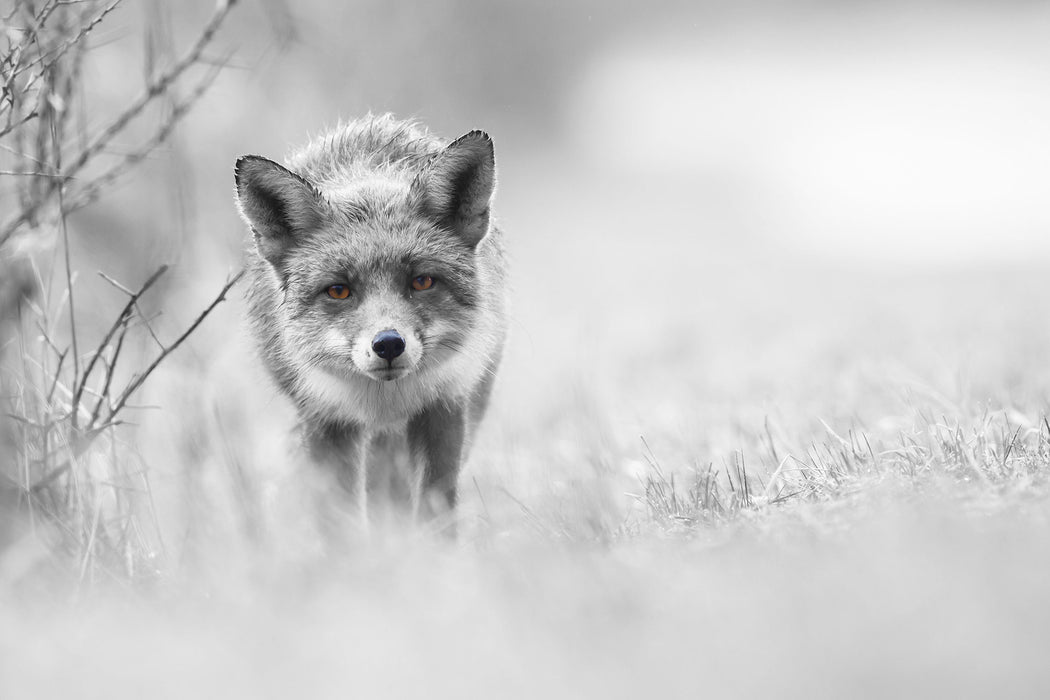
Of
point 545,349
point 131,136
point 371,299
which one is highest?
point 131,136

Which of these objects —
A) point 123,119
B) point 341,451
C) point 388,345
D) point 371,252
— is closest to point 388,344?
point 388,345

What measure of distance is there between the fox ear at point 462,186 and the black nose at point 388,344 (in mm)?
909

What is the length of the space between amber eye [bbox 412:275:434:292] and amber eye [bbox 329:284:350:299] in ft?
1.04

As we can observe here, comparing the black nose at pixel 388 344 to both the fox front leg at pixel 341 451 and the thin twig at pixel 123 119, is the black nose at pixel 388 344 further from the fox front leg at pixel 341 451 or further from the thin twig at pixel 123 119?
the thin twig at pixel 123 119

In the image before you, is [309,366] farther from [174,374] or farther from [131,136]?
[131,136]

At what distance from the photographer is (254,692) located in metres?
2.47

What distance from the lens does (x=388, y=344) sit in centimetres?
434

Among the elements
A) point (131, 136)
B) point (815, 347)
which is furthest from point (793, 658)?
point (131, 136)

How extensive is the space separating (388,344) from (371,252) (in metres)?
0.66

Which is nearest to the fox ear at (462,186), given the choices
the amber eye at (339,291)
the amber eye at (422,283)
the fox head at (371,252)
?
the fox head at (371,252)

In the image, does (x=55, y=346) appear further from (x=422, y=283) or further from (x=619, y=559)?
(x=619, y=559)

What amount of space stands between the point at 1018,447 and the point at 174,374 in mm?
6496

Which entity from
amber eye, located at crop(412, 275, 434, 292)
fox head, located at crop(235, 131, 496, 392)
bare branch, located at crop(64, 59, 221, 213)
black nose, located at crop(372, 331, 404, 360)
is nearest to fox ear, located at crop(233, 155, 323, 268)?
fox head, located at crop(235, 131, 496, 392)

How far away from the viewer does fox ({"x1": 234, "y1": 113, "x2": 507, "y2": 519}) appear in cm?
474
